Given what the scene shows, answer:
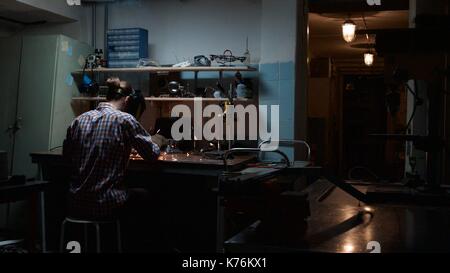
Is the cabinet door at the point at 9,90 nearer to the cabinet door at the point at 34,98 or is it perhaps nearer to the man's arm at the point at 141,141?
the cabinet door at the point at 34,98

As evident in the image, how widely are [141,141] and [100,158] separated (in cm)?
30

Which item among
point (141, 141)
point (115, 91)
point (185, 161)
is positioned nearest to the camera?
point (141, 141)

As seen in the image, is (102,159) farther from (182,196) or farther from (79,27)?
(79,27)

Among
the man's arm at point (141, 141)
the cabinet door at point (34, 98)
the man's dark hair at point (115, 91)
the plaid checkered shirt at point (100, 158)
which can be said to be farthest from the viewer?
the cabinet door at point (34, 98)

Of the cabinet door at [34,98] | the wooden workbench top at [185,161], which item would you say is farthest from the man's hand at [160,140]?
the cabinet door at [34,98]

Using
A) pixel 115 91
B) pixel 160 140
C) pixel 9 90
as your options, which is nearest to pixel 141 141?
pixel 115 91

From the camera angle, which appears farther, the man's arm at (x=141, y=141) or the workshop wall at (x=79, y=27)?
the workshop wall at (x=79, y=27)

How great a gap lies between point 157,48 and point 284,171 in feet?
11.1

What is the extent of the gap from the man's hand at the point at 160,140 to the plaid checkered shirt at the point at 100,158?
98 centimetres

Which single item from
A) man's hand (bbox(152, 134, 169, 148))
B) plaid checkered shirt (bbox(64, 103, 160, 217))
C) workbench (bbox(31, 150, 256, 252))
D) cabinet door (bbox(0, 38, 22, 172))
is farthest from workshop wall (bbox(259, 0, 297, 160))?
cabinet door (bbox(0, 38, 22, 172))

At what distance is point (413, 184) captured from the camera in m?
2.16

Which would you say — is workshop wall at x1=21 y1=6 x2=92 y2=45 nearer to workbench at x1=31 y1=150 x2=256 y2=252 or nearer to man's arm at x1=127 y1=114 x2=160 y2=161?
workbench at x1=31 y1=150 x2=256 y2=252

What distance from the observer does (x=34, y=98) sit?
4781 mm

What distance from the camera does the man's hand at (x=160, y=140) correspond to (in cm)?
427
